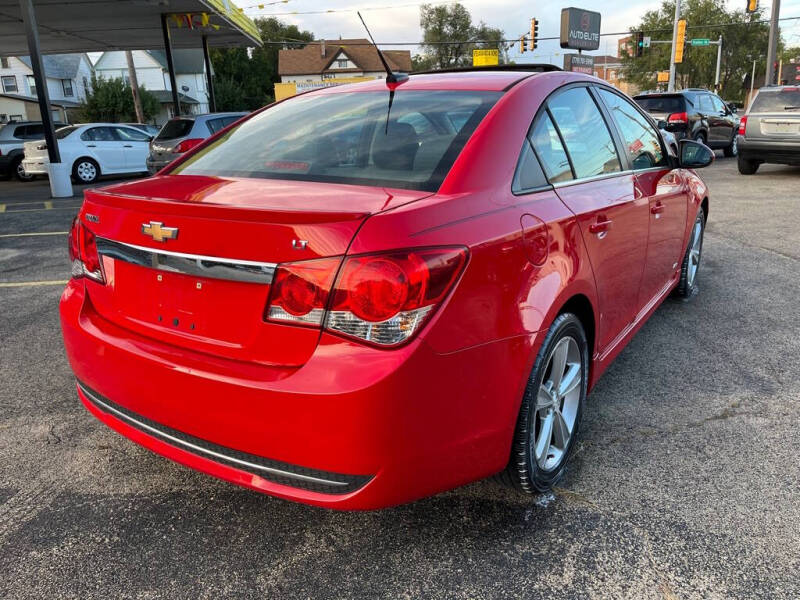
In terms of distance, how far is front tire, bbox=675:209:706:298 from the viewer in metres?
4.80

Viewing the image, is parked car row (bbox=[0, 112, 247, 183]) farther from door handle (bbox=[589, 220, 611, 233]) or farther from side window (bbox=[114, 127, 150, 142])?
door handle (bbox=[589, 220, 611, 233])

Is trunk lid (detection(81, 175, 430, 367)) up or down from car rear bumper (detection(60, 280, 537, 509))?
up

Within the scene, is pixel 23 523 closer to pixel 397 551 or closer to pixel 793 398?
pixel 397 551

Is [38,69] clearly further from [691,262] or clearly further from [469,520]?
[469,520]

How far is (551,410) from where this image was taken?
2.51m

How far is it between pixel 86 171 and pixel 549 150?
16.1 m

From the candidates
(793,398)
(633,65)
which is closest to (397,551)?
(793,398)

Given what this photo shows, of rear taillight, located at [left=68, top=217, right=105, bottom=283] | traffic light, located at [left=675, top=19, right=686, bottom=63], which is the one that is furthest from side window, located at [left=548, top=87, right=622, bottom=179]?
traffic light, located at [left=675, top=19, right=686, bottom=63]

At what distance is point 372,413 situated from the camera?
178 centimetres

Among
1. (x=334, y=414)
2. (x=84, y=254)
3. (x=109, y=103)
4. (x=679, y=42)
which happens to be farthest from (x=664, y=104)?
(x=109, y=103)

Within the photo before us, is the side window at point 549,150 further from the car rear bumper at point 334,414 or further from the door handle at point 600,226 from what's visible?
the car rear bumper at point 334,414

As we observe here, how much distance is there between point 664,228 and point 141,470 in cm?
297

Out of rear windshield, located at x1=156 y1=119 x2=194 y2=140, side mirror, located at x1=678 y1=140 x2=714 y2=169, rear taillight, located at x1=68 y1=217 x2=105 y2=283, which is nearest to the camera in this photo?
rear taillight, located at x1=68 y1=217 x2=105 y2=283

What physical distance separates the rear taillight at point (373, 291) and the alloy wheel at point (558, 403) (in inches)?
27.3
